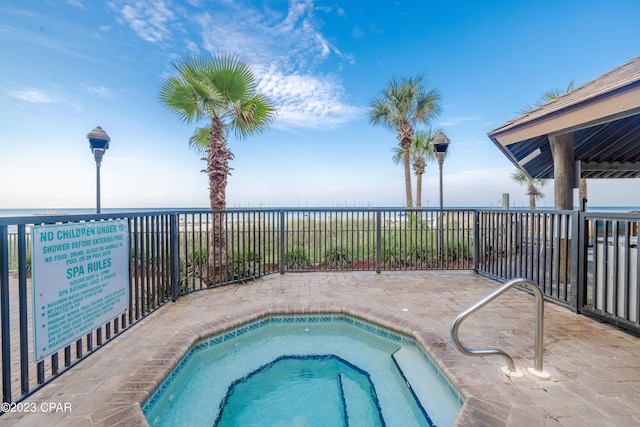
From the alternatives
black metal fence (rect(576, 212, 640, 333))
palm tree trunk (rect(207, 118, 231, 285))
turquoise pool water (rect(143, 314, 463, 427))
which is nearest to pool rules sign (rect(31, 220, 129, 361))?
turquoise pool water (rect(143, 314, 463, 427))

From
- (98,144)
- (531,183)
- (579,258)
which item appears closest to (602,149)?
(579,258)

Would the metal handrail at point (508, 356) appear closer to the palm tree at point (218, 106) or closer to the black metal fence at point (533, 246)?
the black metal fence at point (533, 246)

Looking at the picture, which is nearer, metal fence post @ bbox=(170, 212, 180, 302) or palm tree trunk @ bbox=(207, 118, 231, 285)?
metal fence post @ bbox=(170, 212, 180, 302)

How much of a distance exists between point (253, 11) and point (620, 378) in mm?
9511

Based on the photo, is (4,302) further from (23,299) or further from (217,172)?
(217,172)

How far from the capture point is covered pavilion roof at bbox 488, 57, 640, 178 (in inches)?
114

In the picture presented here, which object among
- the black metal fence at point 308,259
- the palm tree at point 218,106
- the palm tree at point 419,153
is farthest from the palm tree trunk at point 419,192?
the palm tree at point 218,106

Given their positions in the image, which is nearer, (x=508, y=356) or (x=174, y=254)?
(x=508, y=356)

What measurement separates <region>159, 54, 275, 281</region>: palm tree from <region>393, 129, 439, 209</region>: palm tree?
30.4 ft

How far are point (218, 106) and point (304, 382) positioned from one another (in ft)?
15.5

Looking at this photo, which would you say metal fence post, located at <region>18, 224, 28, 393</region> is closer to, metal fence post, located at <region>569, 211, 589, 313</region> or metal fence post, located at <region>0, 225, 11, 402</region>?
metal fence post, located at <region>0, 225, 11, 402</region>

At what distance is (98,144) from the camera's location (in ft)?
15.2

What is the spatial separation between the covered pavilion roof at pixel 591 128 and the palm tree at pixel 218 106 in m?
4.59

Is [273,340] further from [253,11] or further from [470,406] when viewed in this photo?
[253,11]
